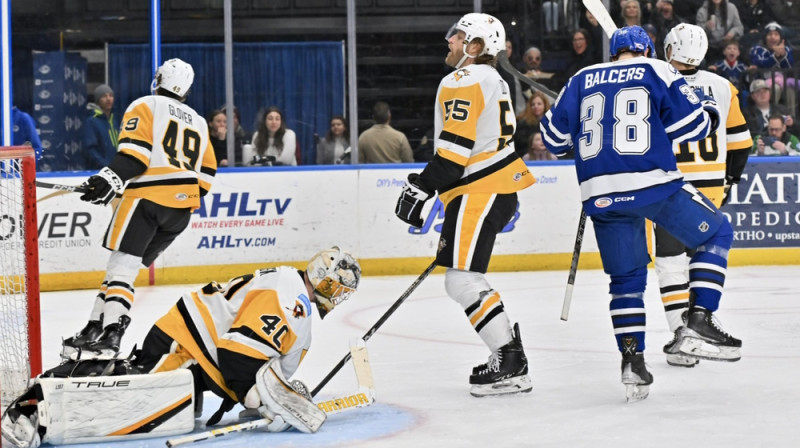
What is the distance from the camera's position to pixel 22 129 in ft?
23.6

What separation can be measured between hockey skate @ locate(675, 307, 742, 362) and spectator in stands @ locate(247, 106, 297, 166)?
418cm

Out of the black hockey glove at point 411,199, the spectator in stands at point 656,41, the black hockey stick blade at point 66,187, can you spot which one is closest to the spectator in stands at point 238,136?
the spectator in stands at point 656,41

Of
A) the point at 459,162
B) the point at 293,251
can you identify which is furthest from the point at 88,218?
the point at 459,162

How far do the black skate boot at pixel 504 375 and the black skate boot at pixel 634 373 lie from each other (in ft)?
1.04

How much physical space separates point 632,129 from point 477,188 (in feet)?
1.72

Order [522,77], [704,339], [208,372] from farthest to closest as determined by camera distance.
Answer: [522,77] < [704,339] < [208,372]

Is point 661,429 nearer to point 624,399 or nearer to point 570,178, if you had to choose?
point 624,399

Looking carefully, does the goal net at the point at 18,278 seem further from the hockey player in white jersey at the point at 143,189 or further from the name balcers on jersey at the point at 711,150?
the name balcers on jersey at the point at 711,150

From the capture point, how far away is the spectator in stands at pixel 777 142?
7.57 meters

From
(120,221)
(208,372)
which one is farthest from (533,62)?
(208,372)

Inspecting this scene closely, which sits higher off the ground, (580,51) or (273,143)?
(580,51)

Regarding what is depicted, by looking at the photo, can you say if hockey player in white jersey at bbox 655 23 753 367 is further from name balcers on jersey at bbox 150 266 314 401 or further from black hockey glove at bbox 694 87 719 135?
name balcers on jersey at bbox 150 266 314 401

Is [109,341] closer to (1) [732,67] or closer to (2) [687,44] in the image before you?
(2) [687,44]

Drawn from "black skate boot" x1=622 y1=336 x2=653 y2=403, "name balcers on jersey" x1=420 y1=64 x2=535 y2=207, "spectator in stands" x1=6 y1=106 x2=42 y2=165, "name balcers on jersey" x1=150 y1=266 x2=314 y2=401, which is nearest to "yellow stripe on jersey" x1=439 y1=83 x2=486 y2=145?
"name balcers on jersey" x1=420 y1=64 x2=535 y2=207
